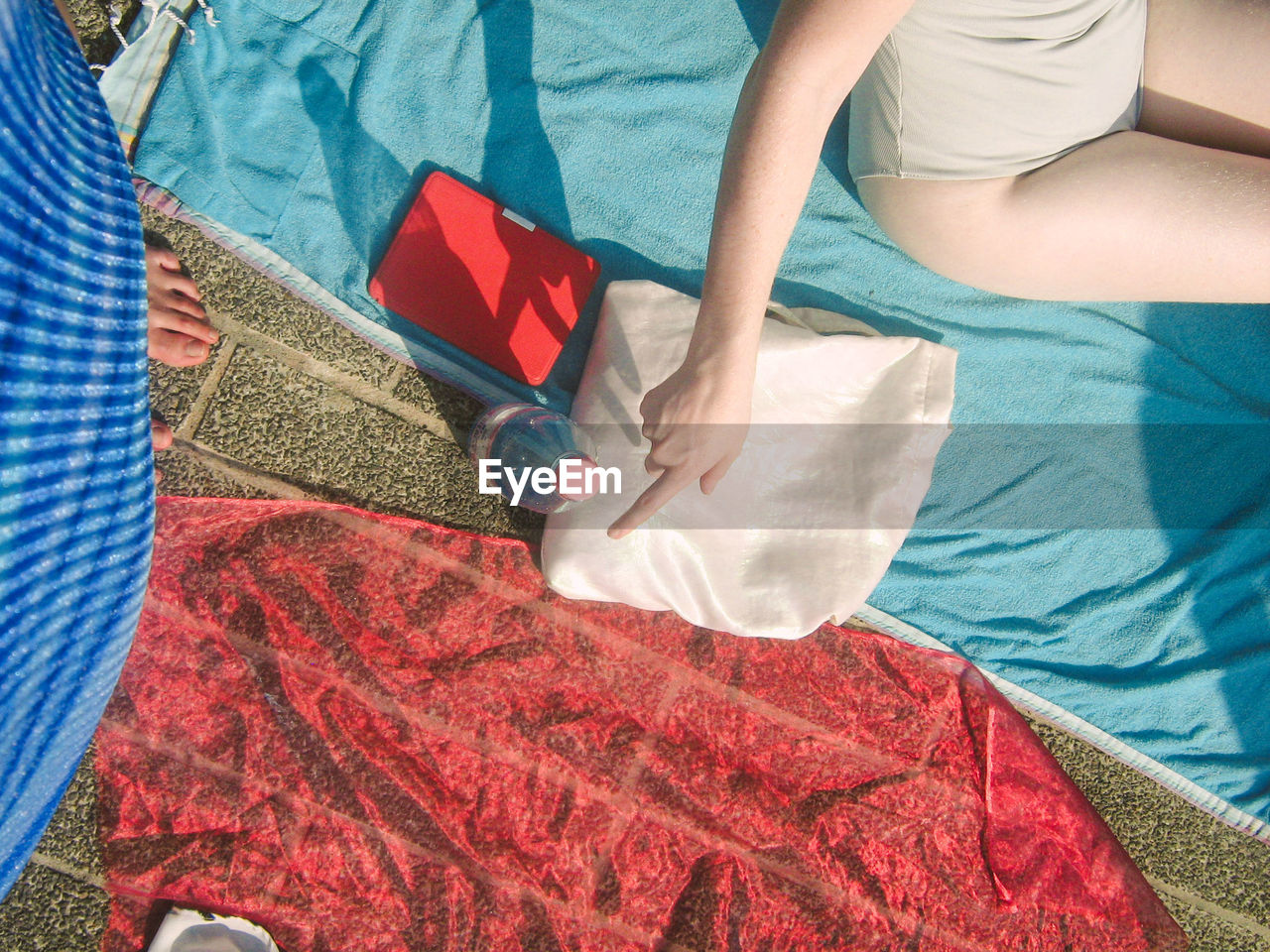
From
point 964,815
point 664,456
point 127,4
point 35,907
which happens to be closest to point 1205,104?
point 664,456

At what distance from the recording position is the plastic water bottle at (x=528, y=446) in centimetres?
135

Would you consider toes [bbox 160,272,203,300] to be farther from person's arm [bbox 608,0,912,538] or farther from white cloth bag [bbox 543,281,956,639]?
person's arm [bbox 608,0,912,538]

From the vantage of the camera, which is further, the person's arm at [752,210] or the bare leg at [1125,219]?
the bare leg at [1125,219]

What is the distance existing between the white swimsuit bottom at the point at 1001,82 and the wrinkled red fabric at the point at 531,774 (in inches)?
33.5

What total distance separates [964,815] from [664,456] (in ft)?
3.13

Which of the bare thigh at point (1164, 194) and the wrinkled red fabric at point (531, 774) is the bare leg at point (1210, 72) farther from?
the wrinkled red fabric at point (531, 774)

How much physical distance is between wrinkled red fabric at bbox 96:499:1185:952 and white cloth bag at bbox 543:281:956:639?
126 millimetres

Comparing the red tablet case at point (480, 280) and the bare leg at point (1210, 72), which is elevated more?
the bare leg at point (1210, 72)

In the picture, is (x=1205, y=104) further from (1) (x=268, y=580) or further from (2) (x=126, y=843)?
(2) (x=126, y=843)

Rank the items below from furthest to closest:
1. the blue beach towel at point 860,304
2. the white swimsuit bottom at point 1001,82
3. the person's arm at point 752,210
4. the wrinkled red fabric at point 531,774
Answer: the blue beach towel at point 860,304
the wrinkled red fabric at point 531,774
the white swimsuit bottom at point 1001,82
the person's arm at point 752,210

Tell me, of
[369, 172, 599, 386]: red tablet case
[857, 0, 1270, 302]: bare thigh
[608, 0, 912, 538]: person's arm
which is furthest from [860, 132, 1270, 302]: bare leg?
[369, 172, 599, 386]: red tablet case

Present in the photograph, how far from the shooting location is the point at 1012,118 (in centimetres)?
120

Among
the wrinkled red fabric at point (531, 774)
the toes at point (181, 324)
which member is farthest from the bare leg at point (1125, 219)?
the toes at point (181, 324)

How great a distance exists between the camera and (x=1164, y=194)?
3.92ft
